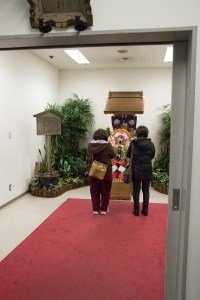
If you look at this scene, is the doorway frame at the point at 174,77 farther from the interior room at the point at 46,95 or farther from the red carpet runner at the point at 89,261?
the interior room at the point at 46,95

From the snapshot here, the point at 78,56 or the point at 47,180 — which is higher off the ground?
the point at 78,56

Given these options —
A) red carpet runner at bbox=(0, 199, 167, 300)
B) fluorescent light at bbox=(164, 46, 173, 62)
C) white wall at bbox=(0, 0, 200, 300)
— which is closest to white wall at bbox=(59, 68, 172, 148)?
fluorescent light at bbox=(164, 46, 173, 62)

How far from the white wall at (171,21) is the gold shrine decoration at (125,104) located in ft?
14.1

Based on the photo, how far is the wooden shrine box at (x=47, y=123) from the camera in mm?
6035

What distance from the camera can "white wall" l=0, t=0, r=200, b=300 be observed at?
1.62m

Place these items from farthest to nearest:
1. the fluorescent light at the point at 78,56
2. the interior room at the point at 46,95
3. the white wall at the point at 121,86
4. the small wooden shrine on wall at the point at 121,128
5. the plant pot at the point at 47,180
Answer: the white wall at the point at 121,86, the fluorescent light at the point at 78,56, the plant pot at the point at 47,180, the small wooden shrine on wall at the point at 121,128, the interior room at the point at 46,95

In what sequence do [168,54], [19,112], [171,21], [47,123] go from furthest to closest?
[168,54] → [47,123] → [19,112] → [171,21]

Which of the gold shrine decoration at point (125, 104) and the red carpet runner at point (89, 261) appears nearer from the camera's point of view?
the red carpet runner at point (89, 261)

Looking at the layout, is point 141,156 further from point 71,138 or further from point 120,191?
point 71,138

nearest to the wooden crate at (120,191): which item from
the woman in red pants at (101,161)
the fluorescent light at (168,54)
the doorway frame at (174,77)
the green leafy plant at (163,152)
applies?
the woman in red pants at (101,161)

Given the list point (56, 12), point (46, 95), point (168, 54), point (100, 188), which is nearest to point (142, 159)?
point (100, 188)

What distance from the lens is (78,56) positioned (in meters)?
6.59

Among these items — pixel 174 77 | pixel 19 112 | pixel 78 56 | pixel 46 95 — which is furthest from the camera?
pixel 46 95

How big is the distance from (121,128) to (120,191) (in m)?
1.23
